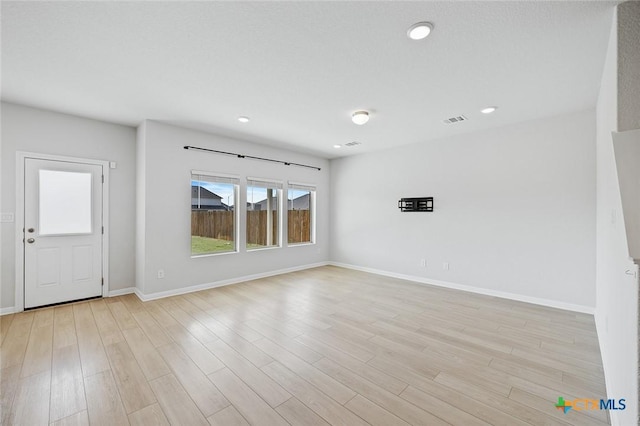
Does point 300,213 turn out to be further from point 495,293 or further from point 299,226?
point 495,293

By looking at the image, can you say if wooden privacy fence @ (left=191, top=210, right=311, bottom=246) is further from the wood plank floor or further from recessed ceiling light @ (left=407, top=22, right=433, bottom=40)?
recessed ceiling light @ (left=407, top=22, right=433, bottom=40)

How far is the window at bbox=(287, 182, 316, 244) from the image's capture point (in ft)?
19.7

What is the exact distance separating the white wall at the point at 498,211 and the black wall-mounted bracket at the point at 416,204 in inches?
4.2

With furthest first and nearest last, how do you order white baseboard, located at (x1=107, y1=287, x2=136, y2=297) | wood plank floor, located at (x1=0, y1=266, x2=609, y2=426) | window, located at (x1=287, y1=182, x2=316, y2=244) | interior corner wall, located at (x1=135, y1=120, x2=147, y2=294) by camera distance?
window, located at (x1=287, y1=182, x2=316, y2=244) < white baseboard, located at (x1=107, y1=287, x2=136, y2=297) < interior corner wall, located at (x1=135, y1=120, x2=147, y2=294) < wood plank floor, located at (x1=0, y1=266, x2=609, y2=426)

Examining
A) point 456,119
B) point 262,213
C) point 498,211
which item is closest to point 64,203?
point 262,213

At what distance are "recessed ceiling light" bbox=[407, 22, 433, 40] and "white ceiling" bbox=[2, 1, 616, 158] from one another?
50mm

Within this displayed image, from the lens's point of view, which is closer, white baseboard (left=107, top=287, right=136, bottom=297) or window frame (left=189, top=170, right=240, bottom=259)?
white baseboard (left=107, top=287, right=136, bottom=297)

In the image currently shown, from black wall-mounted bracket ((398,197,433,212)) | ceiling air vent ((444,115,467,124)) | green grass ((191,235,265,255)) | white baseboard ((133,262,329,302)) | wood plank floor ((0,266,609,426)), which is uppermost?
ceiling air vent ((444,115,467,124))

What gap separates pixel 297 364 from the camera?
230 cm

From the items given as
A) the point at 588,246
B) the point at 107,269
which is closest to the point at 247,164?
the point at 107,269

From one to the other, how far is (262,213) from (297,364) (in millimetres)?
3720

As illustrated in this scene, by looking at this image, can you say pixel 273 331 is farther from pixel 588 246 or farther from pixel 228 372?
pixel 588 246

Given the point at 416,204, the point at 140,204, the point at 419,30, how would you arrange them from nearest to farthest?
the point at 419,30 → the point at 140,204 → the point at 416,204

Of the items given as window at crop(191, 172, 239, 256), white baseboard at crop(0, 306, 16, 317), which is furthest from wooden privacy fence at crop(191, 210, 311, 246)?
white baseboard at crop(0, 306, 16, 317)
